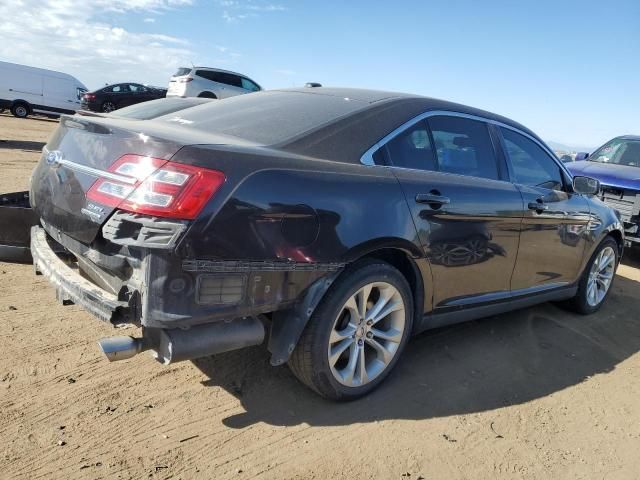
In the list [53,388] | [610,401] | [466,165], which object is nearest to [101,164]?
[53,388]

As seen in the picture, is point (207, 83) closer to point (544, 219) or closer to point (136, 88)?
point (136, 88)

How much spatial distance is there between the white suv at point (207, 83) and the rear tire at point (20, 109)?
29.4ft

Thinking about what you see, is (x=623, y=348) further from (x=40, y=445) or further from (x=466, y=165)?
(x=40, y=445)

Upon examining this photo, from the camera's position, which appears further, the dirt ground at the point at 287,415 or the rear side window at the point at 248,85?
the rear side window at the point at 248,85

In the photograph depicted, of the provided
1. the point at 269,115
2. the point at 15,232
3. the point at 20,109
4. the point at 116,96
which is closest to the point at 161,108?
the point at 15,232

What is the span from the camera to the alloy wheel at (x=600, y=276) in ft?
16.3

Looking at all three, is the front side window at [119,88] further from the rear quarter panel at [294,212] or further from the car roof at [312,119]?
the rear quarter panel at [294,212]

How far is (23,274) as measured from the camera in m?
4.29

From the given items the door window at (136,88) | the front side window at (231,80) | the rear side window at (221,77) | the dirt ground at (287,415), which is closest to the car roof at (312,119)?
the dirt ground at (287,415)

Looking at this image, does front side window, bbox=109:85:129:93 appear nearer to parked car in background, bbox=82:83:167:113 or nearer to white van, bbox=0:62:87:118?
parked car in background, bbox=82:83:167:113

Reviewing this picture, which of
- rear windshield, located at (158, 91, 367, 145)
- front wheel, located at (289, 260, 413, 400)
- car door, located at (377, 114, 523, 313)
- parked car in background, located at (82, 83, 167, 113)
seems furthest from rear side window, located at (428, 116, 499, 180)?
parked car in background, located at (82, 83, 167, 113)

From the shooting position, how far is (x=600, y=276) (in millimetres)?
5137

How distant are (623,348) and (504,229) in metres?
1.71

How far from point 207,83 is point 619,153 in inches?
538
